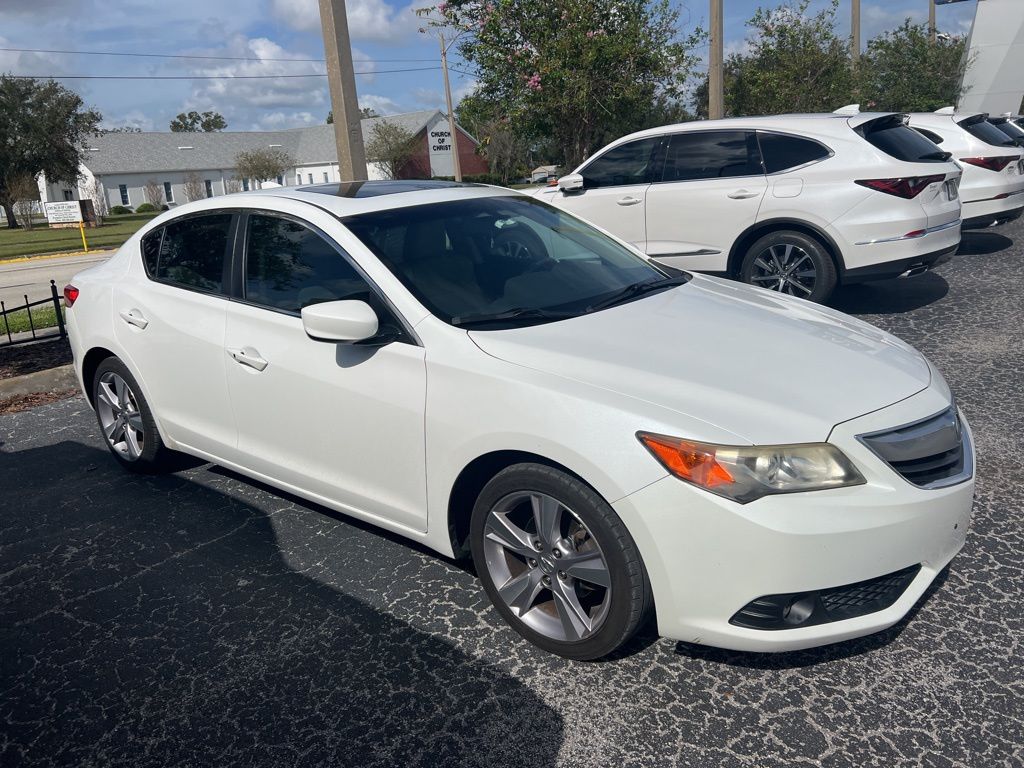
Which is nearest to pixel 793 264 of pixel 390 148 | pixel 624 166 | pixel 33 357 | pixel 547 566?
pixel 624 166

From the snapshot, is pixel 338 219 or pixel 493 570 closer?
pixel 493 570

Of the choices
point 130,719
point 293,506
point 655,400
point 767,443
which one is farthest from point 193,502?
point 767,443

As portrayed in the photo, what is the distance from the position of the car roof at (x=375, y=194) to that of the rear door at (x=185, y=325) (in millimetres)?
361

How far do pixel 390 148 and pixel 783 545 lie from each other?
208ft

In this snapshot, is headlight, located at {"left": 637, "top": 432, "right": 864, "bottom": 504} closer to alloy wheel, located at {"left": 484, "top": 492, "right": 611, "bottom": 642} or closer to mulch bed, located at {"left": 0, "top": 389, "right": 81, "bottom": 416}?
alloy wheel, located at {"left": 484, "top": 492, "right": 611, "bottom": 642}

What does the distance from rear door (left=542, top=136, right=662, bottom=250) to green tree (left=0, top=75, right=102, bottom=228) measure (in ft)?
149

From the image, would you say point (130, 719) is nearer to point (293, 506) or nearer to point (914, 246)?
point (293, 506)

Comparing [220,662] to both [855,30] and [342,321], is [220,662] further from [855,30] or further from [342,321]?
[855,30]

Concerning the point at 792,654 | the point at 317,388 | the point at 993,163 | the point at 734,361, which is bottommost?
the point at 792,654

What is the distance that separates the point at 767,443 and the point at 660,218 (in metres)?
5.70

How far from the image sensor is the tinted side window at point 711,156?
24.7 feet

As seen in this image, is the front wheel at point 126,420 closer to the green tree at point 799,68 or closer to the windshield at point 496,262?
the windshield at point 496,262

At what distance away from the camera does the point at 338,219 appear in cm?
362

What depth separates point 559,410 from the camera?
2703 mm
